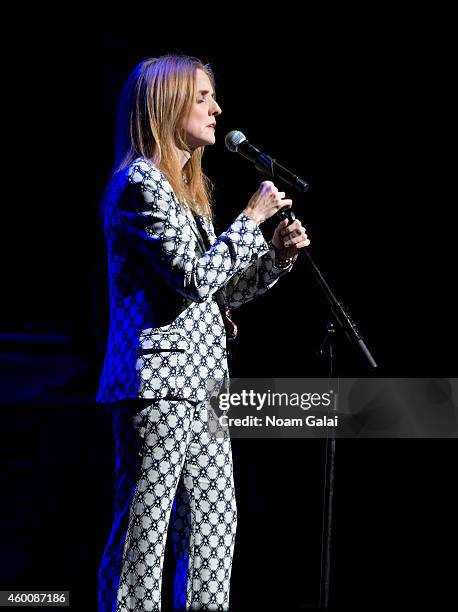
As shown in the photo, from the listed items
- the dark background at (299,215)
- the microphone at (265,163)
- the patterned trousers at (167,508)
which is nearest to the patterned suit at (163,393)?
the patterned trousers at (167,508)

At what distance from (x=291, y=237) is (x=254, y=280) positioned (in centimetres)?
20

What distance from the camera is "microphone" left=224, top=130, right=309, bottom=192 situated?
5.63 feet

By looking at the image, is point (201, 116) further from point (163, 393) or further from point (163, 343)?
point (163, 393)

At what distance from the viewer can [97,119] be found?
3496 millimetres

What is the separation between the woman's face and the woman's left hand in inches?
10.6

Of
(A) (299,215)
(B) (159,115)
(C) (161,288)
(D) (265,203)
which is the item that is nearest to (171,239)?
(C) (161,288)

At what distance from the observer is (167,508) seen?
1.62 metres

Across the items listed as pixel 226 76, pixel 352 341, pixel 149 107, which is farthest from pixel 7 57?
pixel 352 341

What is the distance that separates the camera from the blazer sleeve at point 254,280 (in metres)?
1.92

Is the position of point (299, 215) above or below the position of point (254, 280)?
above

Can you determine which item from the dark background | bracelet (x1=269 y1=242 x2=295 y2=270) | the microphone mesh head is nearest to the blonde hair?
the microphone mesh head

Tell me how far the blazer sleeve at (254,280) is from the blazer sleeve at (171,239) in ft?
0.67

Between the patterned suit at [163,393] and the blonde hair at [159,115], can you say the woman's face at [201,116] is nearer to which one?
the blonde hair at [159,115]

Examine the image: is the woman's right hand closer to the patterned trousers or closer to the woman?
the woman
